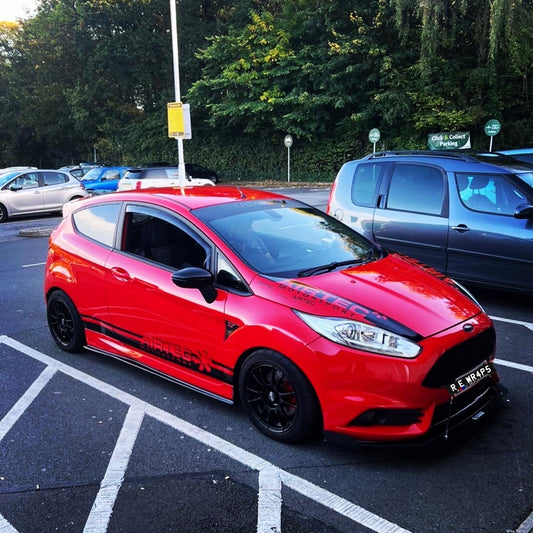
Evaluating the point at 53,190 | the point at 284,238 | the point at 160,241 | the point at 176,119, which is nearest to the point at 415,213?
the point at 284,238

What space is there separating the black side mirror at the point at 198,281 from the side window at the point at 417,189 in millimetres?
3654

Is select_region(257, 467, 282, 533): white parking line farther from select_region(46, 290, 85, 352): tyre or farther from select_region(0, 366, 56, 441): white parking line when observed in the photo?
select_region(46, 290, 85, 352): tyre

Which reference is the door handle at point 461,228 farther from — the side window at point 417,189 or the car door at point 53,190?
the car door at point 53,190

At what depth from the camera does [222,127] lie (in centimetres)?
3450

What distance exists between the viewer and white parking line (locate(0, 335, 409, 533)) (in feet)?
8.49

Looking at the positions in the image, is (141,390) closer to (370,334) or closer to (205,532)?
(205,532)

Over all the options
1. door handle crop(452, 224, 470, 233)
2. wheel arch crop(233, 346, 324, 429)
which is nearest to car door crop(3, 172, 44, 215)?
door handle crop(452, 224, 470, 233)

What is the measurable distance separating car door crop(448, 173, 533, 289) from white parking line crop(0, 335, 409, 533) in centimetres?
382

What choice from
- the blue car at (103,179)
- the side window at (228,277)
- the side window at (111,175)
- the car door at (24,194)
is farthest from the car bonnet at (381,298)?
the side window at (111,175)

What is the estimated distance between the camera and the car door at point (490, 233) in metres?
5.54

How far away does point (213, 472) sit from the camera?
9.88 feet

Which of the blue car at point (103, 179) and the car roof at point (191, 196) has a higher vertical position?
the car roof at point (191, 196)

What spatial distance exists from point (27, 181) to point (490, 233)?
14736 millimetres

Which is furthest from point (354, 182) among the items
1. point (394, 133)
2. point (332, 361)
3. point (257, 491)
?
point (394, 133)
